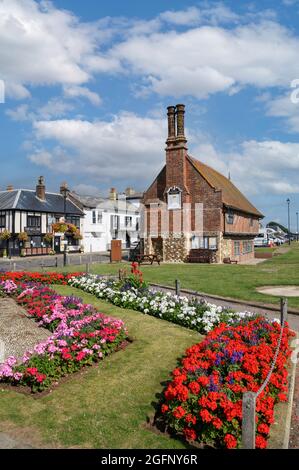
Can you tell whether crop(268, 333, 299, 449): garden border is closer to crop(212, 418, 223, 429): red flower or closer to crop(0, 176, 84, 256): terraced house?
crop(212, 418, 223, 429): red flower

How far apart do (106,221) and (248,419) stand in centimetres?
5761

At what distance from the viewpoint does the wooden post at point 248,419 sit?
431 cm

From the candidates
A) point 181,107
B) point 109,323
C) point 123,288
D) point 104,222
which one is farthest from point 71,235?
point 109,323

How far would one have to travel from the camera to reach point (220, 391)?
560 cm

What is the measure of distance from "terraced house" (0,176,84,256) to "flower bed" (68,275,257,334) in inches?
1196

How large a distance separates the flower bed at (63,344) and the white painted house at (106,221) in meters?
45.0

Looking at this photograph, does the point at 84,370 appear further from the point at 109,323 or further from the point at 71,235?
the point at 71,235

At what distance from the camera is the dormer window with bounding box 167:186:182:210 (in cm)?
3522

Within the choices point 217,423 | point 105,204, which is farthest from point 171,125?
point 217,423

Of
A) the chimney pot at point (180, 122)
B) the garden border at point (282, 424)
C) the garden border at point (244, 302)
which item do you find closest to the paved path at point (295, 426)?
the garden border at point (282, 424)

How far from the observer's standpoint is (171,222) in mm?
35781

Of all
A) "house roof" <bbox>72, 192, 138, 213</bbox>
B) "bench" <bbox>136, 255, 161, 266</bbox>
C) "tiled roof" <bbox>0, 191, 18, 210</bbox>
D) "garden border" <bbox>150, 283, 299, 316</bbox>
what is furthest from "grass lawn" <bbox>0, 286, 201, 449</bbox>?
"house roof" <bbox>72, 192, 138, 213</bbox>

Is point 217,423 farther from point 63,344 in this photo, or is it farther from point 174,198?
point 174,198

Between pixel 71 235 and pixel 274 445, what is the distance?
50495mm
